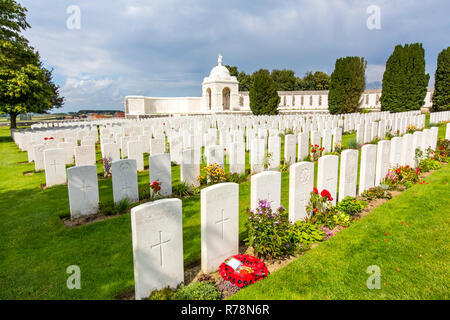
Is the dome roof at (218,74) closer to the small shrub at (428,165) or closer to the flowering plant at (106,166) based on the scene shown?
the flowering plant at (106,166)

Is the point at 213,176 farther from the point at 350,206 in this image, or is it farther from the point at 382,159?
the point at 382,159

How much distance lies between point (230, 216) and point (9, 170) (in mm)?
10068

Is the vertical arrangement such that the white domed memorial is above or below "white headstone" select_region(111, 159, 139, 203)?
above

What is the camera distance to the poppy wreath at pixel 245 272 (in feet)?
11.0

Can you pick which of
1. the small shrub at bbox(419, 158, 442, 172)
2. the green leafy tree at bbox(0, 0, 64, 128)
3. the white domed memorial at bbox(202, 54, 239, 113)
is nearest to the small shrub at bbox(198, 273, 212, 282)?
the small shrub at bbox(419, 158, 442, 172)

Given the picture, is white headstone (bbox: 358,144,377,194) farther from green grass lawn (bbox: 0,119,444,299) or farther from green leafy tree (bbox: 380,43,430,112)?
green leafy tree (bbox: 380,43,430,112)

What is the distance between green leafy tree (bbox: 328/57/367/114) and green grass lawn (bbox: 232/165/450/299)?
27.6 m

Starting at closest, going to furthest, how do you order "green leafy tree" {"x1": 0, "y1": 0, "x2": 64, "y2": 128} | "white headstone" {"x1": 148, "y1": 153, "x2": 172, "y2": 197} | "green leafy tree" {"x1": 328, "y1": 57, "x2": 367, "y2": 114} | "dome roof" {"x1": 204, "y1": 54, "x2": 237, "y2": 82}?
"white headstone" {"x1": 148, "y1": 153, "x2": 172, "y2": 197} < "green leafy tree" {"x1": 0, "y1": 0, "x2": 64, "y2": 128} < "green leafy tree" {"x1": 328, "y1": 57, "x2": 367, "y2": 114} < "dome roof" {"x1": 204, "y1": 54, "x2": 237, "y2": 82}

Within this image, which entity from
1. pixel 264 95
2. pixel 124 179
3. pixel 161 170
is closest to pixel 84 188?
pixel 124 179

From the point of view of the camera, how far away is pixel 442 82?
2808 centimetres

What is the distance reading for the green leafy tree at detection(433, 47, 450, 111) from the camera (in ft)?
89.8

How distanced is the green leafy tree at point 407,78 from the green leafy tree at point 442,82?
1.99 m

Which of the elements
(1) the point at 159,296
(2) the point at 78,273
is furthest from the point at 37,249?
(1) the point at 159,296

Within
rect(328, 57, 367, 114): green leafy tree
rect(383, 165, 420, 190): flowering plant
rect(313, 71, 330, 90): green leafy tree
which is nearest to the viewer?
rect(383, 165, 420, 190): flowering plant
